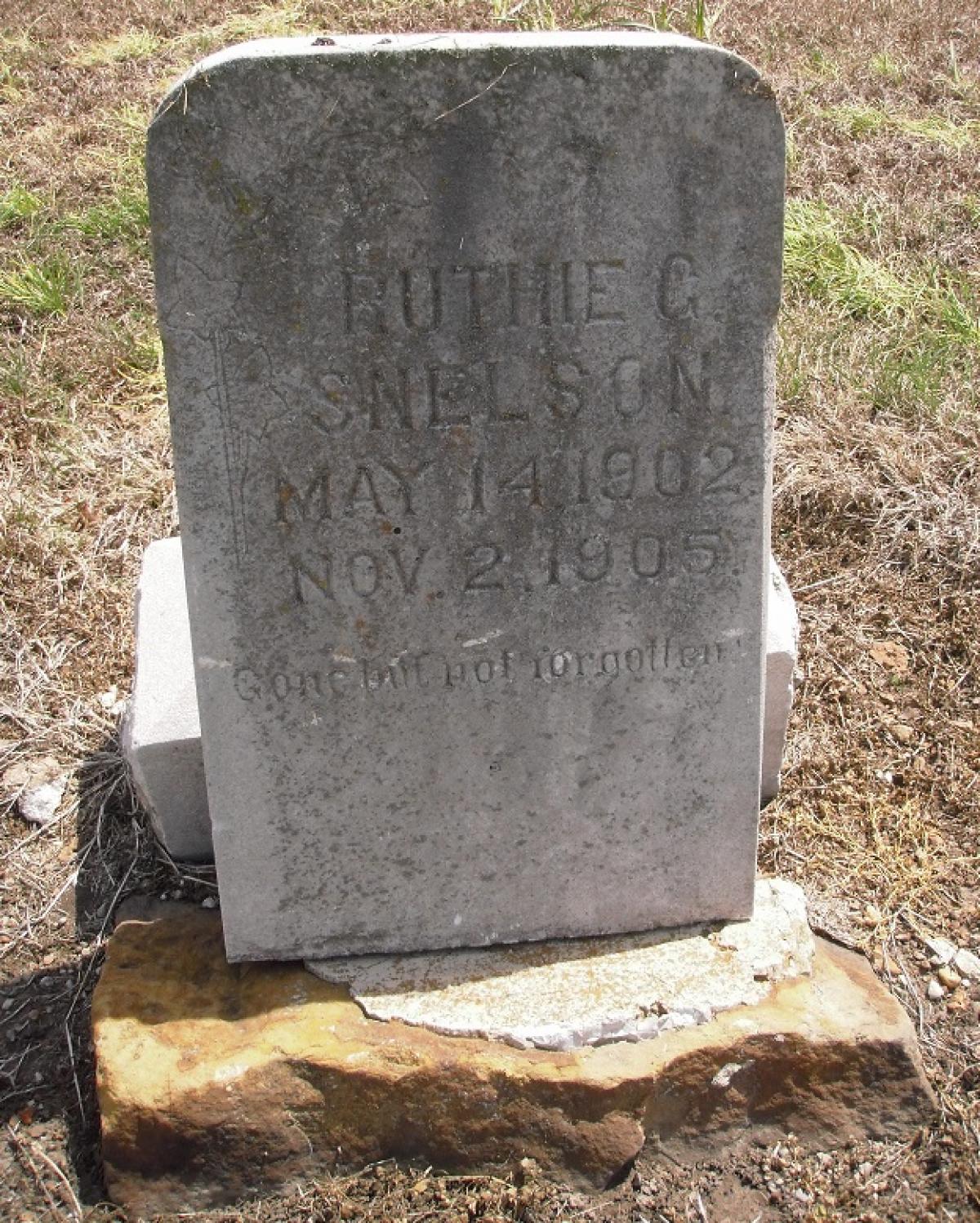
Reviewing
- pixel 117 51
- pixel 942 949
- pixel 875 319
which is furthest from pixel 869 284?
pixel 117 51

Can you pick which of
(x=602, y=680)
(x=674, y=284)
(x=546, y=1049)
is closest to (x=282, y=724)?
(x=602, y=680)

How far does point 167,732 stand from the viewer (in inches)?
96.9

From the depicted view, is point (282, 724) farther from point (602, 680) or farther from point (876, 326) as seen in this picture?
point (876, 326)

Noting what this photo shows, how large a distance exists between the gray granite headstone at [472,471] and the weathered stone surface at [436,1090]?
0.21m

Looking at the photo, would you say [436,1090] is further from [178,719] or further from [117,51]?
[117,51]

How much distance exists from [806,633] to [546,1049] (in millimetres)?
1433

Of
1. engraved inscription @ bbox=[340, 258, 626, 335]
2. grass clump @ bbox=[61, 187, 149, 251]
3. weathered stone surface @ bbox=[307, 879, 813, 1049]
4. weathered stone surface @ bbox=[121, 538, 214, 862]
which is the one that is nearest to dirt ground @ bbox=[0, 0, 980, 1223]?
grass clump @ bbox=[61, 187, 149, 251]

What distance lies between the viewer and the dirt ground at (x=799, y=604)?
2160 millimetres

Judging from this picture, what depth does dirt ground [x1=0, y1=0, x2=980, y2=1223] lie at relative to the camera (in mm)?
2160

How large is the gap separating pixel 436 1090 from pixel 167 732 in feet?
2.86

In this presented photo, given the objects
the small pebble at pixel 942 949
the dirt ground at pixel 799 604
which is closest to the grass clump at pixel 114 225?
the dirt ground at pixel 799 604

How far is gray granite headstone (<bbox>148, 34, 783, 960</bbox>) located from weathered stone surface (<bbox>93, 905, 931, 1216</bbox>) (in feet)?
0.69

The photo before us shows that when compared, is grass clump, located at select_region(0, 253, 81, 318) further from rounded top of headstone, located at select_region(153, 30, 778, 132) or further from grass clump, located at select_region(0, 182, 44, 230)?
rounded top of headstone, located at select_region(153, 30, 778, 132)

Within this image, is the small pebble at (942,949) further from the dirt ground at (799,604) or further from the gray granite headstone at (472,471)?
the gray granite headstone at (472,471)
